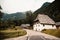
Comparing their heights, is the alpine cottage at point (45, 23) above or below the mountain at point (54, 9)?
below

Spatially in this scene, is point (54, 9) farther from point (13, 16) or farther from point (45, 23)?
point (45, 23)

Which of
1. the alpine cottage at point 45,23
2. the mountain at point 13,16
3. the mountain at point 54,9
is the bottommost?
the alpine cottage at point 45,23

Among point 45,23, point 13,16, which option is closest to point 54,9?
point 13,16

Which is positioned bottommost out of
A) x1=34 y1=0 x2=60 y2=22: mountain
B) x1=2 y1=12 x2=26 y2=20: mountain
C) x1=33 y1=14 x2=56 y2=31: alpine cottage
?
x1=33 y1=14 x2=56 y2=31: alpine cottage

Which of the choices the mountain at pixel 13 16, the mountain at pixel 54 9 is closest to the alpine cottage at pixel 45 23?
the mountain at pixel 54 9

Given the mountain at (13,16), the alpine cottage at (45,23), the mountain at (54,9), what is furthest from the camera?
the alpine cottage at (45,23)

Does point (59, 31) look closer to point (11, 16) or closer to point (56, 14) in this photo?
point (56, 14)

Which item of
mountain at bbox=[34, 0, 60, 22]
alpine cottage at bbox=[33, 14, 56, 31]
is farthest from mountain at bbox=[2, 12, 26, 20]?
alpine cottage at bbox=[33, 14, 56, 31]

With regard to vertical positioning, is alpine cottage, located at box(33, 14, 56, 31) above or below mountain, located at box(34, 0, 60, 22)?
below

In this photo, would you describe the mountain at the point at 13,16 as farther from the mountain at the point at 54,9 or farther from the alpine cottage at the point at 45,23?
the alpine cottage at the point at 45,23

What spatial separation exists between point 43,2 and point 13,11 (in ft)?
3.97

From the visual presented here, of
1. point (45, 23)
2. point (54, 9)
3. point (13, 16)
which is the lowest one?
point (45, 23)

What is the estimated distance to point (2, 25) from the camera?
21.9ft

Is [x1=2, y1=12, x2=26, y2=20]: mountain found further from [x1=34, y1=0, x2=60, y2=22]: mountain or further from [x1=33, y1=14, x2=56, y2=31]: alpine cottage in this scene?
[x1=33, y1=14, x2=56, y2=31]: alpine cottage
